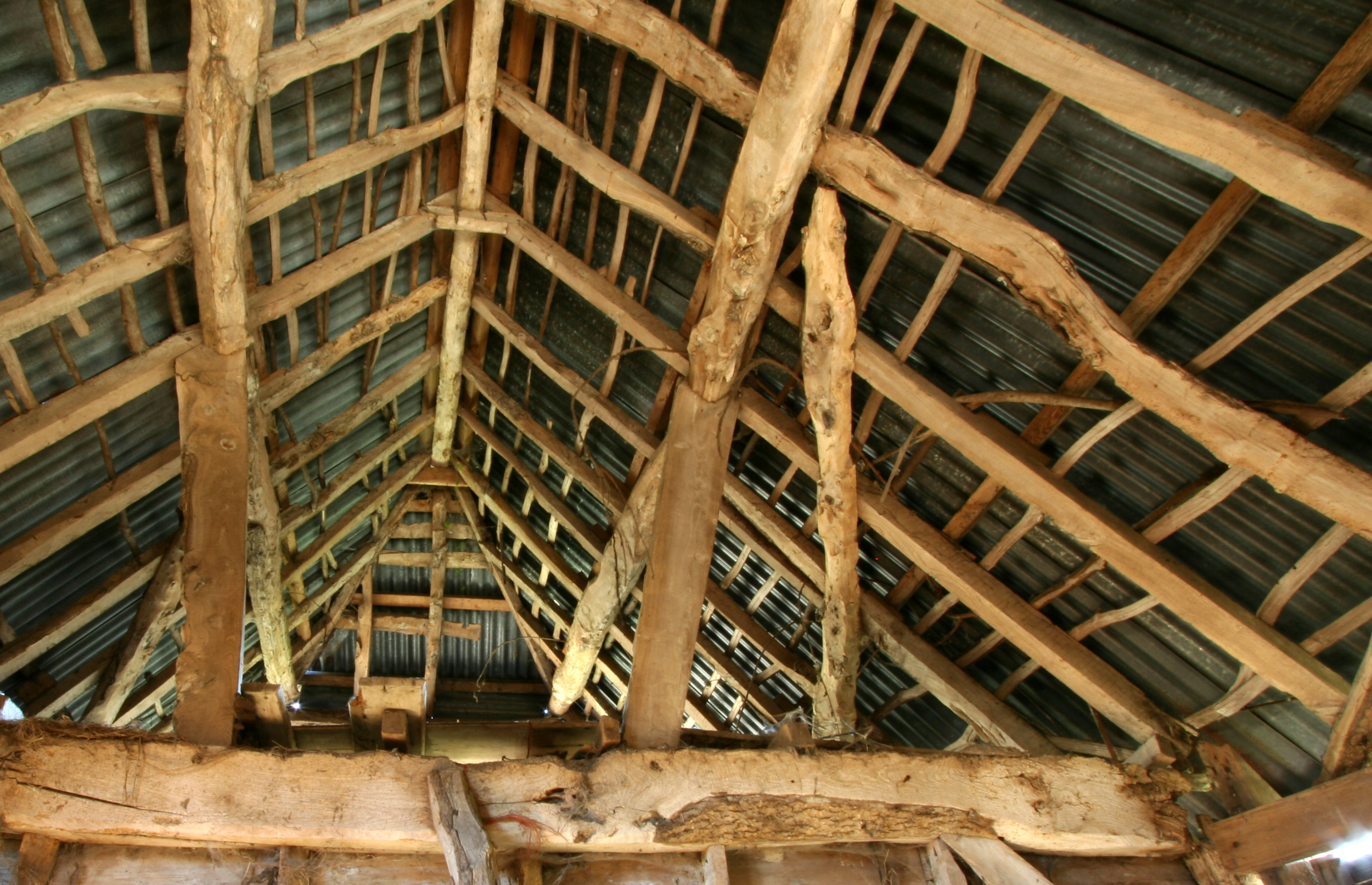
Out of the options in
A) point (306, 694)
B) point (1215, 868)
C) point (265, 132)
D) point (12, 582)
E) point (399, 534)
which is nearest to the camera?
point (1215, 868)

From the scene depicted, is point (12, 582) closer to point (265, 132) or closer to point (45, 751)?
point (45, 751)

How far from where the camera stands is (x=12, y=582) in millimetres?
4418

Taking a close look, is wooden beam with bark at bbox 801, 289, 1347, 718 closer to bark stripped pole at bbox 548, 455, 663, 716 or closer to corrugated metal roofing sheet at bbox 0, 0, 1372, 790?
corrugated metal roofing sheet at bbox 0, 0, 1372, 790

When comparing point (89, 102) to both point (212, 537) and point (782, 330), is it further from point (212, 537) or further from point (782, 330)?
point (782, 330)

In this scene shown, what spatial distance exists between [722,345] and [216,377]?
2216 mm

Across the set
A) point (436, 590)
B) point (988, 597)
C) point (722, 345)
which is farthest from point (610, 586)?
point (436, 590)

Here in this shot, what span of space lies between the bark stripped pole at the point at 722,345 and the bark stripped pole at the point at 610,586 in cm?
77

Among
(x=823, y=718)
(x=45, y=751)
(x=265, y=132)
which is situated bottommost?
(x=45, y=751)

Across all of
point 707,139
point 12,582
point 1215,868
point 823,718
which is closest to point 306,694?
point 12,582

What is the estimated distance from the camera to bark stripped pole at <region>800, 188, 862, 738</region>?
3.49m

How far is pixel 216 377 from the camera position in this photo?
155 inches

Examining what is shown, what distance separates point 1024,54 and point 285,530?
5.25 meters

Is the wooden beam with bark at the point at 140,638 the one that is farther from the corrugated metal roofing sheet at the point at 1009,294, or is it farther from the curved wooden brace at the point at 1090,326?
the curved wooden brace at the point at 1090,326

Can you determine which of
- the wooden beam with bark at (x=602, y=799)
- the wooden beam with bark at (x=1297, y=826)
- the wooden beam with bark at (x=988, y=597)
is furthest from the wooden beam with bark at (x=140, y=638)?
the wooden beam with bark at (x=1297, y=826)
